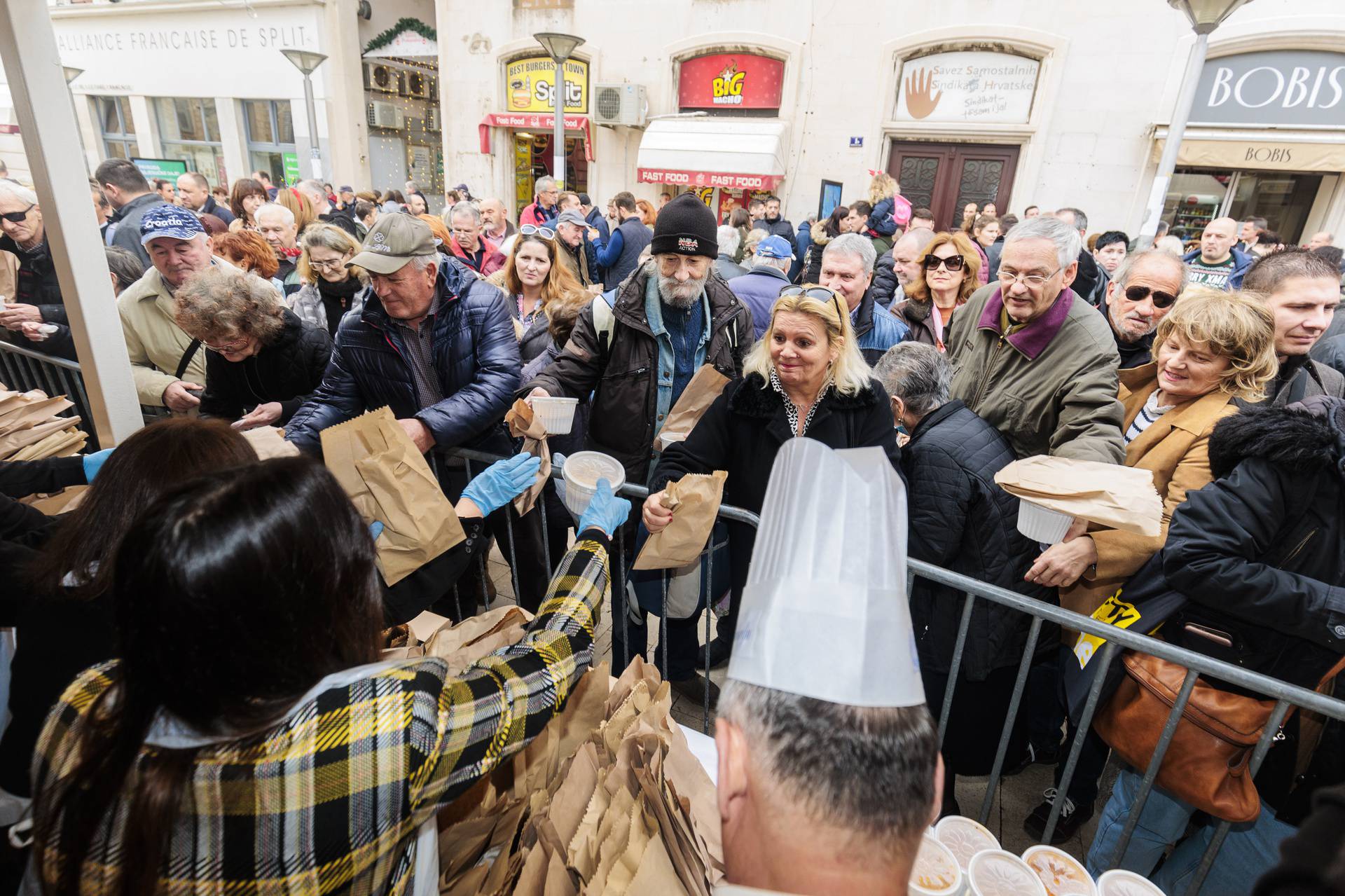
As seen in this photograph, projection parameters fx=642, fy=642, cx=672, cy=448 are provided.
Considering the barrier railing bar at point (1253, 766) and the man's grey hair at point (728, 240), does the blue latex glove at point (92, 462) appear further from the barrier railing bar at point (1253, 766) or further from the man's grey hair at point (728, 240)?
the man's grey hair at point (728, 240)

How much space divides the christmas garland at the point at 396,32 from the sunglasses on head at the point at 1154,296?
19.7 metres

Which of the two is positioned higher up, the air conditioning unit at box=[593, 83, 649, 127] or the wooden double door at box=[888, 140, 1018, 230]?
the air conditioning unit at box=[593, 83, 649, 127]

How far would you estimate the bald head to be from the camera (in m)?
6.83

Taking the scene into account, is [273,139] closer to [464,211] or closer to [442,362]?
[464,211]

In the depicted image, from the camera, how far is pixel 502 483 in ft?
7.00

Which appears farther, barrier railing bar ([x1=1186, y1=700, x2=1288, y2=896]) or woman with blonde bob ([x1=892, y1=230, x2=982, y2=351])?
woman with blonde bob ([x1=892, y1=230, x2=982, y2=351])

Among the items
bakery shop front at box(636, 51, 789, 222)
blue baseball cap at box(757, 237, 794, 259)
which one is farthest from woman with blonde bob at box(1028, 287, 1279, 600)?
bakery shop front at box(636, 51, 789, 222)

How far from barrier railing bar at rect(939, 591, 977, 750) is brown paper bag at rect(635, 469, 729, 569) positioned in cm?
85

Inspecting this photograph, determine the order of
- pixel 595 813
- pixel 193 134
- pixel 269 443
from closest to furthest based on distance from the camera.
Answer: pixel 595 813 → pixel 269 443 → pixel 193 134

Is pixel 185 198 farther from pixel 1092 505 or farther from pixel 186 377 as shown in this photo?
pixel 1092 505

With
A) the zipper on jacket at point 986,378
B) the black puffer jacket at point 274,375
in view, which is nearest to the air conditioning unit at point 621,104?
the black puffer jacket at point 274,375

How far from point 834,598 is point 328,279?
437 cm

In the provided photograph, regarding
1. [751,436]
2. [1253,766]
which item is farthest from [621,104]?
[1253,766]

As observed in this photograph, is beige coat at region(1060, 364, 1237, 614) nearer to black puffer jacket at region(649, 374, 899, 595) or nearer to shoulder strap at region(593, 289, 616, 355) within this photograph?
black puffer jacket at region(649, 374, 899, 595)
